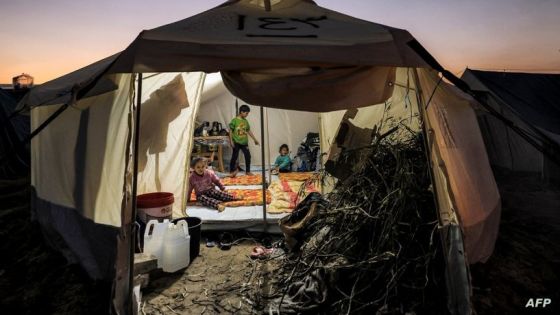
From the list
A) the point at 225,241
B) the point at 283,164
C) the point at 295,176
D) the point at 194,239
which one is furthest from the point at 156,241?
the point at 283,164

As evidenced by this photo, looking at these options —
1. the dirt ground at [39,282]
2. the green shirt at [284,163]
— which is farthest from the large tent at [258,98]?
the green shirt at [284,163]

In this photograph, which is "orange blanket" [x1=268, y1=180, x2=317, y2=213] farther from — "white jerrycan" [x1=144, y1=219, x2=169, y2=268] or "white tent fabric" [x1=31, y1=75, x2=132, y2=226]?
"white tent fabric" [x1=31, y1=75, x2=132, y2=226]

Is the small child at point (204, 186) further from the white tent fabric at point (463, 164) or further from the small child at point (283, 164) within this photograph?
the white tent fabric at point (463, 164)

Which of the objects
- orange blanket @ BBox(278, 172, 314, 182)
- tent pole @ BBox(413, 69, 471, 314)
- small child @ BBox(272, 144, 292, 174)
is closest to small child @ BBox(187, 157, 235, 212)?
orange blanket @ BBox(278, 172, 314, 182)

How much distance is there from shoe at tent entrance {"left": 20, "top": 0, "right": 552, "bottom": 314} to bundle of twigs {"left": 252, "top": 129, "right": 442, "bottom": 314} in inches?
16.2

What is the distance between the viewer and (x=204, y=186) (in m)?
5.39

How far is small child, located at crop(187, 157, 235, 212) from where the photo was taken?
521 centimetres

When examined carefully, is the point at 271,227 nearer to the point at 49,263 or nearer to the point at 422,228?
the point at 422,228

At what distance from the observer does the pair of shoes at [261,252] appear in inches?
150

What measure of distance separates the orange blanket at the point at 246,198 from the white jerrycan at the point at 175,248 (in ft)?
5.48

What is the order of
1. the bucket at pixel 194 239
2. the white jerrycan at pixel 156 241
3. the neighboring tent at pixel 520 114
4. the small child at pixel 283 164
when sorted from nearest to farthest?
the white jerrycan at pixel 156 241 < the bucket at pixel 194 239 < the neighboring tent at pixel 520 114 < the small child at pixel 283 164

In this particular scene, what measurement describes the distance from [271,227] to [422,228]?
7.33 feet

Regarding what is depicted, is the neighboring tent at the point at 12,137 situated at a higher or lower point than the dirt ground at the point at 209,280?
higher

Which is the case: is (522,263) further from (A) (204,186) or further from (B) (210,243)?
(A) (204,186)
